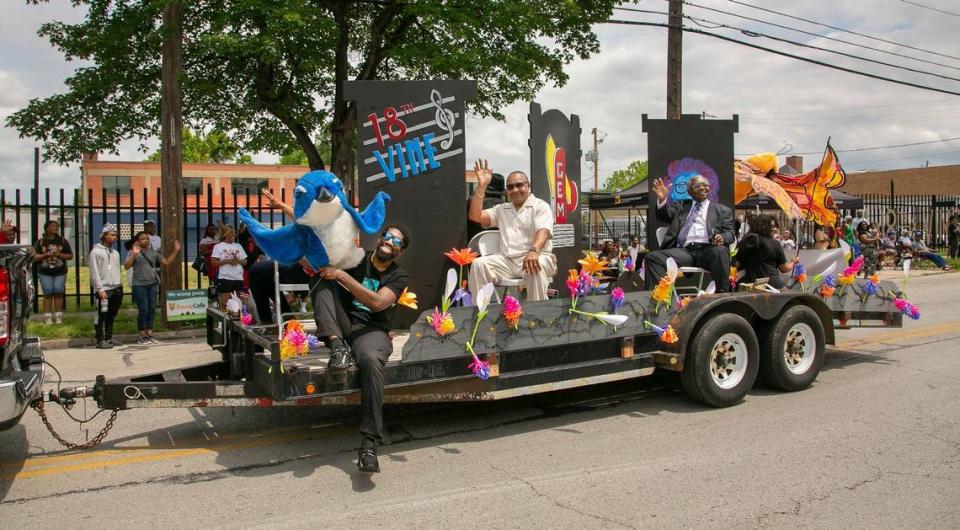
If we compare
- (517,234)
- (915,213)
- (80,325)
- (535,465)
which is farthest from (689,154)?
(915,213)

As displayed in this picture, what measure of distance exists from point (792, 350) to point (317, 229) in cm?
455

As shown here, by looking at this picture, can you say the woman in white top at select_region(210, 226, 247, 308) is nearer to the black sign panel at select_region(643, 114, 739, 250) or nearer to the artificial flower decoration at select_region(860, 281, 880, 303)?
the black sign panel at select_region(643, 114, 739, 250)

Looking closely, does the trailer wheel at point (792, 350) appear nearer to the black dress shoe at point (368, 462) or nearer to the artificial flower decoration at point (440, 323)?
the artificial flower decoration at point (440, 323)

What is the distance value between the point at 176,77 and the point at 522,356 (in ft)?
30.5

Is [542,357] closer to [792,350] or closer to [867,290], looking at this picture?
[792,350]

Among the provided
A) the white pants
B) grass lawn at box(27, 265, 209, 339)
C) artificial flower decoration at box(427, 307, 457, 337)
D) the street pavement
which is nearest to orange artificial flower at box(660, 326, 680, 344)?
the street pavement

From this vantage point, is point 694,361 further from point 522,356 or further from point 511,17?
point 511,17

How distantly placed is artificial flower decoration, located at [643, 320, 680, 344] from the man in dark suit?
0.84 metres

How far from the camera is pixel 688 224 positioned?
23.7 ft

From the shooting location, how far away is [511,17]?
1334cm

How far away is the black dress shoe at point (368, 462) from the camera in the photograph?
14.8ft

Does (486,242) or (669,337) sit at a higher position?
(486,242)

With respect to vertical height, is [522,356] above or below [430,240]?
below

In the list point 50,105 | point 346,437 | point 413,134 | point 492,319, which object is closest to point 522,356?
point 492,319
